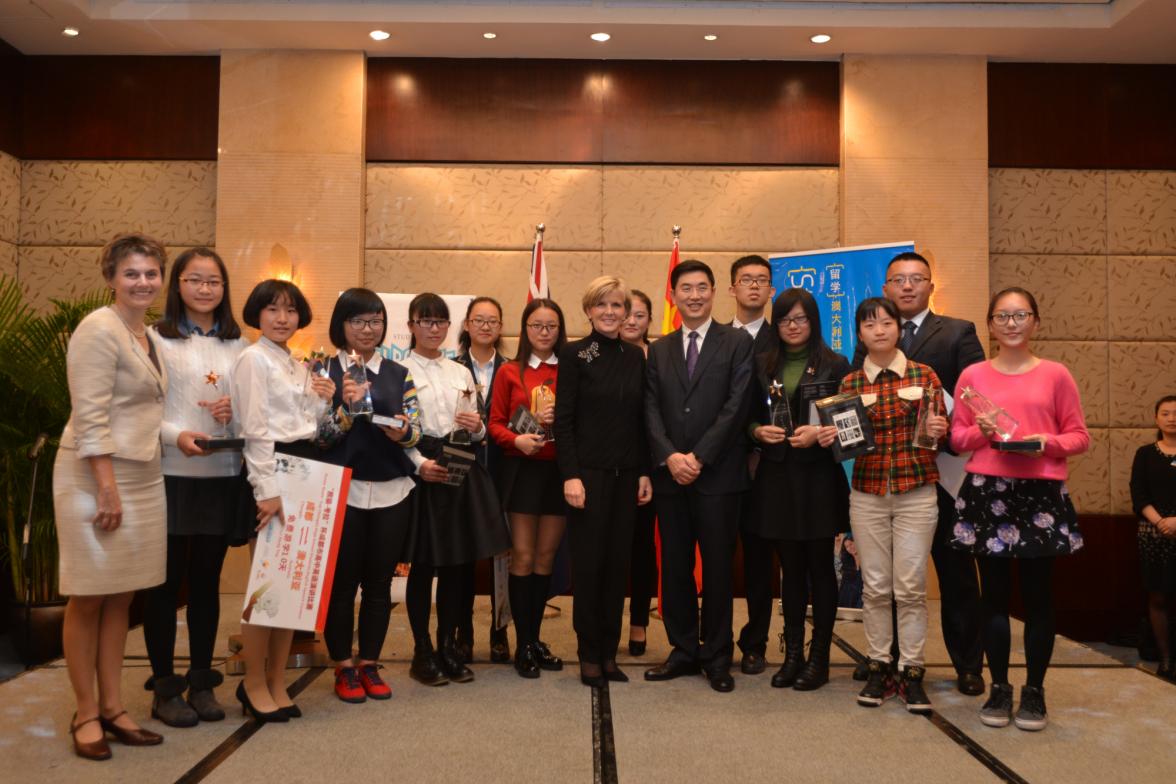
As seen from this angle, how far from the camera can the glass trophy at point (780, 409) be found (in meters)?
3.28

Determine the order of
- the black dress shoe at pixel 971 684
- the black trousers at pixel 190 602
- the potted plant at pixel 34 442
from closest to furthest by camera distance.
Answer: the black trousers at pixel 190 602 → the black dress shoe at pixel 971 684 → the potted plant at pixel 34 442

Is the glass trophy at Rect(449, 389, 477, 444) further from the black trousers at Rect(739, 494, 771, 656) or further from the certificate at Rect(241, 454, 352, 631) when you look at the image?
the black trousers at Rect(739, 494, 771, 656)

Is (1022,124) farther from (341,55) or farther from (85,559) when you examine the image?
(85,559)

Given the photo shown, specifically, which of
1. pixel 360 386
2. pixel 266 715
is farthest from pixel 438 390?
pixel 266 715

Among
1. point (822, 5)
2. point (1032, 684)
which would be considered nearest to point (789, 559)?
point (1032, 684)

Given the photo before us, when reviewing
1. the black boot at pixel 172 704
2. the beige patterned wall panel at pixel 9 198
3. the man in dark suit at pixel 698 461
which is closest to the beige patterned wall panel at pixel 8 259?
the beige patterned wall panel at pixel 9 198

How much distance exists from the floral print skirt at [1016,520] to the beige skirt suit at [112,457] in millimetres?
2594

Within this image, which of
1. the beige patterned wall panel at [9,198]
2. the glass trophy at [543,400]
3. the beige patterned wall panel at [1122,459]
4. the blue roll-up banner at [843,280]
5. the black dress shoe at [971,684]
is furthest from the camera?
the beige patterned wall panel at [1122,459]

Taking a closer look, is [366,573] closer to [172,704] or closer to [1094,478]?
[172,704]

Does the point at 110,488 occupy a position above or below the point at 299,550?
above

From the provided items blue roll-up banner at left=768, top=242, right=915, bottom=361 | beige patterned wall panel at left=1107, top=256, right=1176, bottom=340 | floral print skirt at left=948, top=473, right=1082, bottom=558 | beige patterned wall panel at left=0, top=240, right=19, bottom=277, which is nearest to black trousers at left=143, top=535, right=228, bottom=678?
floral print skirt at left=948, top=473, right=1082, bottom=558

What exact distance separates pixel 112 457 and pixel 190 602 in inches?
24.9

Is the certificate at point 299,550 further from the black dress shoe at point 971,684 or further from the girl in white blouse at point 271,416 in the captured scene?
the black dress shoe at point 971,684

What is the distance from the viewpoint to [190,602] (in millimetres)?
2971
